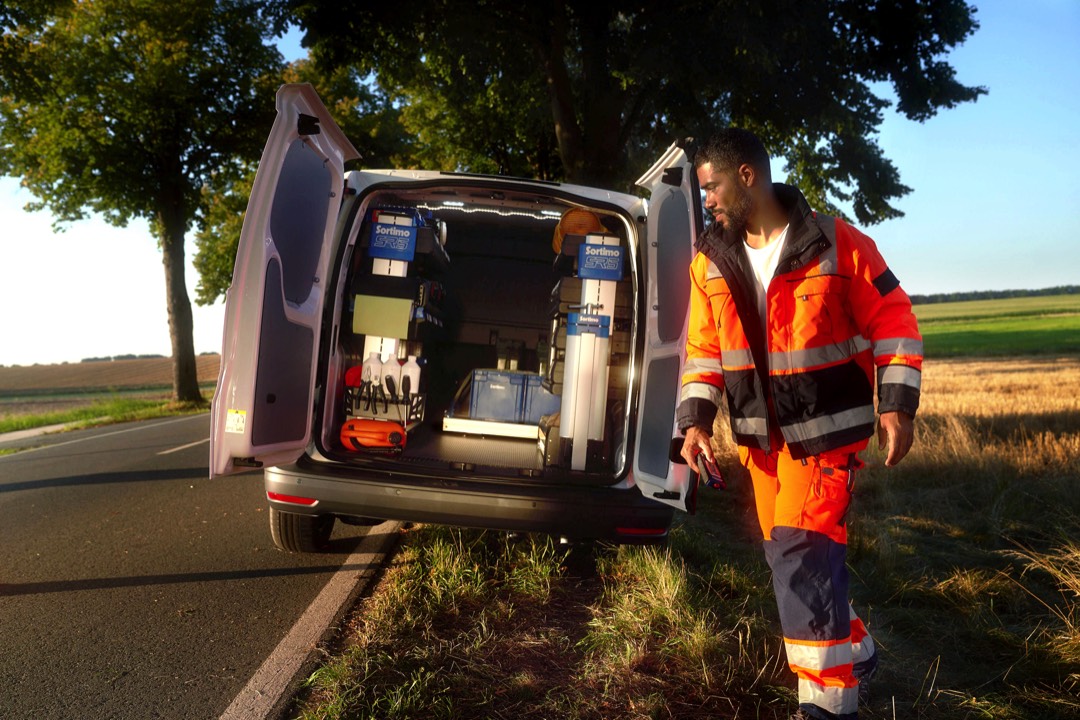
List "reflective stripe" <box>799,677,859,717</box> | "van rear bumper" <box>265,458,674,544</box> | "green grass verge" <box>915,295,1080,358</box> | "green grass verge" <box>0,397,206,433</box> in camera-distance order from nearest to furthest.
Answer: "reflective stripe" <box>799,677,859,717</box>
"van rear bumper" <box>265,458,674,544</box>
"green grass verge" <box>0,397,206,433</box>
"green grass verge" <box>915,295,1080,358</box>

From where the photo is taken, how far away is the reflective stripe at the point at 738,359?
2975 millimetres

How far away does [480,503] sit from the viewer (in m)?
3.98

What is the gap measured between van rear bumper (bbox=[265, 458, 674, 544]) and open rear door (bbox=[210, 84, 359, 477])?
0.21m

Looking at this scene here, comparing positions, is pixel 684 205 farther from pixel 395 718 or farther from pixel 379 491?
pixel 395 718

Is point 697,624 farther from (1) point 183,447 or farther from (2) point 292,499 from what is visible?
(1) point 183,447

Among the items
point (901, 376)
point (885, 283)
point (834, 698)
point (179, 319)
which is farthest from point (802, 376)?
point (179, 319)

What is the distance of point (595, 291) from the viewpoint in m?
4.86

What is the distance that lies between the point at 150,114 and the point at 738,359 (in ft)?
65.7

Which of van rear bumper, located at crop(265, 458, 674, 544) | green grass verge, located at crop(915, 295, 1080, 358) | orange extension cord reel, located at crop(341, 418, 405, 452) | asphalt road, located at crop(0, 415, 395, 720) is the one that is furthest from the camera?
green grass verge, located at crop(915, 295, 1080, 358)

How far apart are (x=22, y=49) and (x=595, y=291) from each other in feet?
47.2

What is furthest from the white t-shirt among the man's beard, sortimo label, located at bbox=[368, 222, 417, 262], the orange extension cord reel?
sortimo label, located at bbox=[368, 222, 417, 262]

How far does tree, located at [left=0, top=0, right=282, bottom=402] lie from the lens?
1895cm

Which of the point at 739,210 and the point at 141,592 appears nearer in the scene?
the point at 739,210

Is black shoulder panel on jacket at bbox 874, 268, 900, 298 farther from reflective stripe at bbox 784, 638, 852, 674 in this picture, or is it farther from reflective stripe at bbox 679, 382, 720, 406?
reflective stripe at bbox 784, 638, 852, 674
